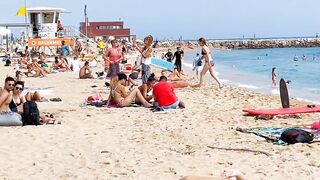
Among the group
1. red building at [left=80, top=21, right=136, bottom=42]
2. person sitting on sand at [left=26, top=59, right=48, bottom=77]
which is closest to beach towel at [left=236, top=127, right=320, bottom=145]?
person sitting on sand at [left=26, top=59, right=48, bottom=77]

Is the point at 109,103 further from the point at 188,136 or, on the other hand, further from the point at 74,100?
the point at 188,136

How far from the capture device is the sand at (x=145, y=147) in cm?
591

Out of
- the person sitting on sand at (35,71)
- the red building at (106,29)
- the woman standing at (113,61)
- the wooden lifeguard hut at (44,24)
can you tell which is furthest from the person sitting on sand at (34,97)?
the red building at (106,29)

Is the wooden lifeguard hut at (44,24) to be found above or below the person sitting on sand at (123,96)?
above

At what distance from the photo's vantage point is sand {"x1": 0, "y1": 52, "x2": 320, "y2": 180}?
19.4ft

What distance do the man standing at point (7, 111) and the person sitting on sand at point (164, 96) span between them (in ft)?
8.92

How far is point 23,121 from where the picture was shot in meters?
8.50

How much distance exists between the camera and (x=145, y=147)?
23.3 ft

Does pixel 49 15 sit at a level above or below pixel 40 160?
above

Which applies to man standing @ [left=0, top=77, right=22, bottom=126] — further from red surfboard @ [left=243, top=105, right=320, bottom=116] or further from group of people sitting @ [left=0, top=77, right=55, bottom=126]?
red surfboard @ [left=243, top=105, right=320, bottom=116]

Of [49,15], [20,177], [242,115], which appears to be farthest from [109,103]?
[49,15]

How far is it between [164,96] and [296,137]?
3.58m

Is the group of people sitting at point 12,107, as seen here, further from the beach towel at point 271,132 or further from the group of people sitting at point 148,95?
the beach towel at point 271,132

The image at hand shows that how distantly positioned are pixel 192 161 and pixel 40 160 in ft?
5.85
